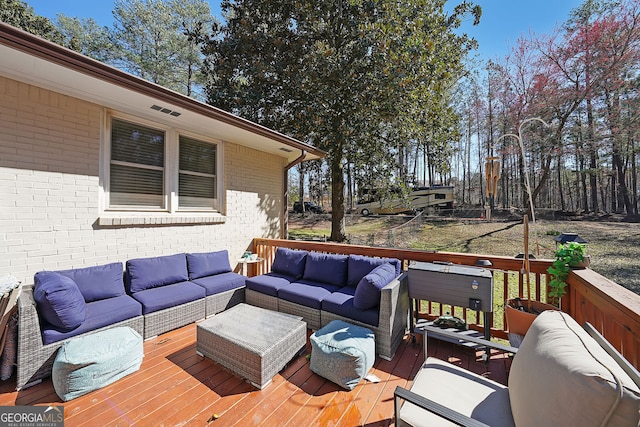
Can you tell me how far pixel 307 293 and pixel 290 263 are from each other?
902 millimetres

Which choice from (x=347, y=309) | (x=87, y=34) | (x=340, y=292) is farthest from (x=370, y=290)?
(x=87, y=34)

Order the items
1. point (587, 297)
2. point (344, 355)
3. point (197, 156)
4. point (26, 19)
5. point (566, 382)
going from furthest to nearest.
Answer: point (26, 19) → point (197, 156) → point (344, 355) → point (587, 297) → point (566, 382)

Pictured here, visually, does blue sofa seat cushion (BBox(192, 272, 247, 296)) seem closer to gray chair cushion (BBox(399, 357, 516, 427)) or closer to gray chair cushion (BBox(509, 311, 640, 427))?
gray chair cushion (BBox(399, 357, 516, 427))

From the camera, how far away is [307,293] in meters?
3.45

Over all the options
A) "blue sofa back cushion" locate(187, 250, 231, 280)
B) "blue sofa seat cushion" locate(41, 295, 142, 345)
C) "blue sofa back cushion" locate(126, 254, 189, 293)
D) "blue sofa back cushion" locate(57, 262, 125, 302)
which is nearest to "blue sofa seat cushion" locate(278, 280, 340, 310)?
"blue sofa back cushion" locate(187, 250, 231, 280)

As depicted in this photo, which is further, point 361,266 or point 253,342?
point 361,266

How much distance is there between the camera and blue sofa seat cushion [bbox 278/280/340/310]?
10.9ft

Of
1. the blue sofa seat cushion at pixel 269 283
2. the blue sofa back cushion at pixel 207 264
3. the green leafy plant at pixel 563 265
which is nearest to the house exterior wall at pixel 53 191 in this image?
the blue sofa back cushion at pixel 207 264

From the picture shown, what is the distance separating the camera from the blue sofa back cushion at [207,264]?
13.5 feet

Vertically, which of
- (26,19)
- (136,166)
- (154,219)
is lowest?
(154,219)

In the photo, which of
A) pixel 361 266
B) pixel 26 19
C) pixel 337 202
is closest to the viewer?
pixel 361 266

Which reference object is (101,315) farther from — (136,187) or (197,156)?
(197,156)

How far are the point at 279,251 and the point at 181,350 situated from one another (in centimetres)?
201

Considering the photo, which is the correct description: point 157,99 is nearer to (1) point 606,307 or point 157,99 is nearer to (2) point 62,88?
(2) point 62,88
